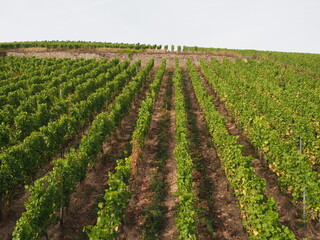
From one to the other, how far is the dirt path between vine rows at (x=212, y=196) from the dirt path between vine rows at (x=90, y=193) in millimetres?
4076

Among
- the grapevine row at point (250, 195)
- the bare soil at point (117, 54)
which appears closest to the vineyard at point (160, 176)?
the grapevine row at point (250, 195)

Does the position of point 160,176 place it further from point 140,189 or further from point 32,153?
point 32,153

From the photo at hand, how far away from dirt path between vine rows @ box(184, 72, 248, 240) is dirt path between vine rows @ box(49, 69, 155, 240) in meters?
4.08

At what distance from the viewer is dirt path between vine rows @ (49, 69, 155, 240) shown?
8789mm

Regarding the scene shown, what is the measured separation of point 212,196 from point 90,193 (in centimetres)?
557

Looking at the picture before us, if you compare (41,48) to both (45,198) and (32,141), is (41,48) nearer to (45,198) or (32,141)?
(32,141)

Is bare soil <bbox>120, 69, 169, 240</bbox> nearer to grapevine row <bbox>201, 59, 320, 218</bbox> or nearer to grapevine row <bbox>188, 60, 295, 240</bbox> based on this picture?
grapevine row <bbox>188, 60, 295, 240</bbox>

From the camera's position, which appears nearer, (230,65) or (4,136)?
(4,136)

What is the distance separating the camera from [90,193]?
10672 millimetres

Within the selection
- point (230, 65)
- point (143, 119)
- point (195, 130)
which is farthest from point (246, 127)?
point (230, 65)

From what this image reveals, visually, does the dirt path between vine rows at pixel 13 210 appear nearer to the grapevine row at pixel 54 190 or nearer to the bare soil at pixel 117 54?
the grapevine row at pixel 54 190

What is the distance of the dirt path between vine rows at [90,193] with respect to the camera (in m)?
8.79

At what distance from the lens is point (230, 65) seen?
3897 cm

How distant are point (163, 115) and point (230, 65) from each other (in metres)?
24.1
